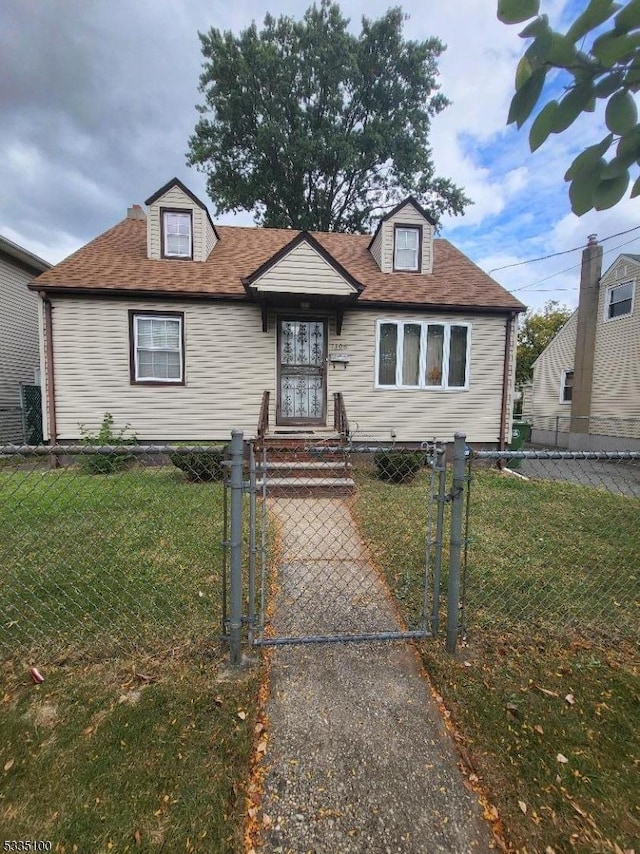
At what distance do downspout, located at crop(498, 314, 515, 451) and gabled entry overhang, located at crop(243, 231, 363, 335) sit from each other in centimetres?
393

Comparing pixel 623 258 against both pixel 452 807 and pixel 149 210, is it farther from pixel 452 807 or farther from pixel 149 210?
pixel 452 807

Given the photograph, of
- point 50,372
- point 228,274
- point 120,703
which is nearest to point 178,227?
point 228,274

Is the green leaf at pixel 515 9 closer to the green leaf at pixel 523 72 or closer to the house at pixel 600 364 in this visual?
the green leaf at pixel 523 72

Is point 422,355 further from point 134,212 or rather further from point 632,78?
point 134,212

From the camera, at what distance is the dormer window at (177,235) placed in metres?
9.30

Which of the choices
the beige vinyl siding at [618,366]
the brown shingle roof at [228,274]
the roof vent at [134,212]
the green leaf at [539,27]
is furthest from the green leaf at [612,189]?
the beige vinyl siding at [618,366]

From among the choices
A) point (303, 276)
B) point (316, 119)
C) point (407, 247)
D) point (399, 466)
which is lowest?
point (399, 466)

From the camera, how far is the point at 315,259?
324 inches

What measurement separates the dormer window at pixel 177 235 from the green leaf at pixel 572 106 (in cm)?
969

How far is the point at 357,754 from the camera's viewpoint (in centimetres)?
186

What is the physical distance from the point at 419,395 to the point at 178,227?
693cm

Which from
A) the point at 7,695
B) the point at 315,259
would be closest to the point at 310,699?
the point at 7,695

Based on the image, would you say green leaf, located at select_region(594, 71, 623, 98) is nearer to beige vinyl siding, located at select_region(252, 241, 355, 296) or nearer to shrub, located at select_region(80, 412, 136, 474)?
beige vinyl siding, located at select_region(252, 241, 355, 296)

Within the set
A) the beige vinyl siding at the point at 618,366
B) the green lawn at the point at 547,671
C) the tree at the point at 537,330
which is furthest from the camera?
the tree at the point at 537,330
